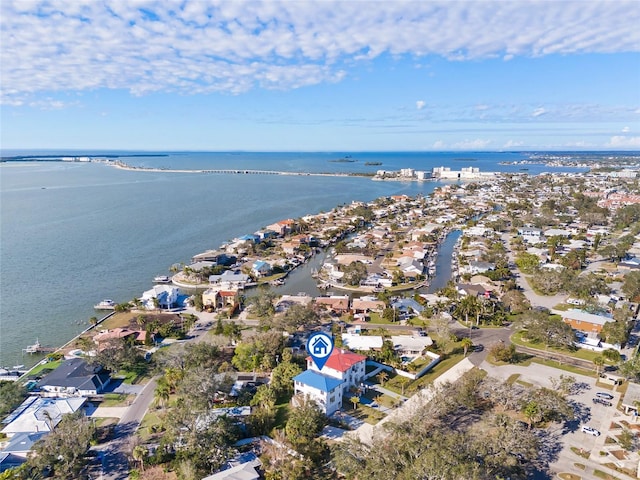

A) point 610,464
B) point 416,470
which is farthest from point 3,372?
point 610,464

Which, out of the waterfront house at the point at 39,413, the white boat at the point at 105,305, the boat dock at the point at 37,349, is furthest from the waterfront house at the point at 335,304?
the boat dock at the point at 37,349

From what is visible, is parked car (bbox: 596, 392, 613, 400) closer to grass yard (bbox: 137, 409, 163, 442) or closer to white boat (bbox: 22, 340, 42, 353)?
grass yard (bbox: 137, 409, 163, 442)

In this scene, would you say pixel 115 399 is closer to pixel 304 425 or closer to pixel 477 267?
pixel 304 425

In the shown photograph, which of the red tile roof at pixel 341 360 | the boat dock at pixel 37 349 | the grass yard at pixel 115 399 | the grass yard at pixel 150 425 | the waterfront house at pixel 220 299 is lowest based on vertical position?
the boat dock at pixel 37 349

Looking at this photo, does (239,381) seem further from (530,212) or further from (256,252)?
(530,212)

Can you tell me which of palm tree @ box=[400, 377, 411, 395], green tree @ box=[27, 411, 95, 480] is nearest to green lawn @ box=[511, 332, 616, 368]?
palm tree @ box=[400, 377, 411, 395]

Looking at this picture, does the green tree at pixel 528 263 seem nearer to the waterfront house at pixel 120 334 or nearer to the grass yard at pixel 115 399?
the waterfront house at pixel 120 334
